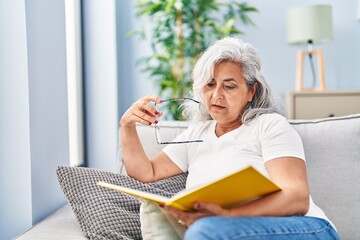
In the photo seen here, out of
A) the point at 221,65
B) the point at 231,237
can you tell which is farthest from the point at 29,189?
the point at 231,237

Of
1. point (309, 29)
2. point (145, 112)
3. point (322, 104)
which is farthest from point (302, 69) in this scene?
point (145, 112)

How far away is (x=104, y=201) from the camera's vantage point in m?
1.62

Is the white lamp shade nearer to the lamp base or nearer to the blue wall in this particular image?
the lamp base

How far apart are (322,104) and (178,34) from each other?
3.43 ft

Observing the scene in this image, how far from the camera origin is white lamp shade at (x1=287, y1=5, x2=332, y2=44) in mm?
3547

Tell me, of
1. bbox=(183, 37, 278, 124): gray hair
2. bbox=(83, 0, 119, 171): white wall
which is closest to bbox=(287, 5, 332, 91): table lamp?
bbox=(83, 0, 119, 171): white wall

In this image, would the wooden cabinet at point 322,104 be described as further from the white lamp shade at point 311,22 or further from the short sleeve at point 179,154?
the short sleeve at point 179,154

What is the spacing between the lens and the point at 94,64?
3.35 m

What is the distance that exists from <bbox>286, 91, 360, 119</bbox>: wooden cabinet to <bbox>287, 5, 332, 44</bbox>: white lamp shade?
0.43 metres

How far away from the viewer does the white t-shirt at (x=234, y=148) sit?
1.50 meters

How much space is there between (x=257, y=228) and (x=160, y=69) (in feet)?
8.36

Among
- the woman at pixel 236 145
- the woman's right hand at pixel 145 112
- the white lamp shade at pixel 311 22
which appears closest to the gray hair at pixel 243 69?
the woman at pixel 236 145

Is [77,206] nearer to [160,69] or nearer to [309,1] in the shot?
[160,69]

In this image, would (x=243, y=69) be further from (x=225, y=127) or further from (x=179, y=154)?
(x=179, y=154)
